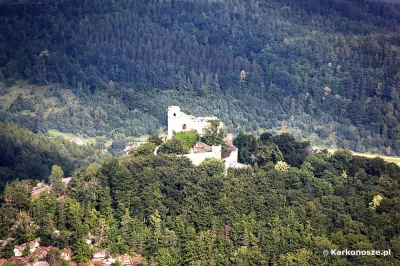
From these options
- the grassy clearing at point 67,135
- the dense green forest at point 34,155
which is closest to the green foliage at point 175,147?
the dense green forest at point 34,155

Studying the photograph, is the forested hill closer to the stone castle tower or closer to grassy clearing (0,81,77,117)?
grassy clearing (0,81,77,117)

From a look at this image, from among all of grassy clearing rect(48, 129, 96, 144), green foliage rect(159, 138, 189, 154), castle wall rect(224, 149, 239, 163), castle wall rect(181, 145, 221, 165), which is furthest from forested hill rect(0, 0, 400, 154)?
castle wall rect(181, 145, 221, 165)

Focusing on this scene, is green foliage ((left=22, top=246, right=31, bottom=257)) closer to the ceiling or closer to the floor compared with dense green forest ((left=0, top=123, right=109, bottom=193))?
closer to the ceiling

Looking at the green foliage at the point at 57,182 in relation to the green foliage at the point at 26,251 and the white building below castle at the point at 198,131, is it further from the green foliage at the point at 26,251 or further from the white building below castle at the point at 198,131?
the white building below castle at the point at 198,131

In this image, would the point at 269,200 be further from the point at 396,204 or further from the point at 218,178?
the point at 396,204

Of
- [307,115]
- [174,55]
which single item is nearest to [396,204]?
[307,115]

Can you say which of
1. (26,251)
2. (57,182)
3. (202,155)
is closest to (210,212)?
(202,155)
